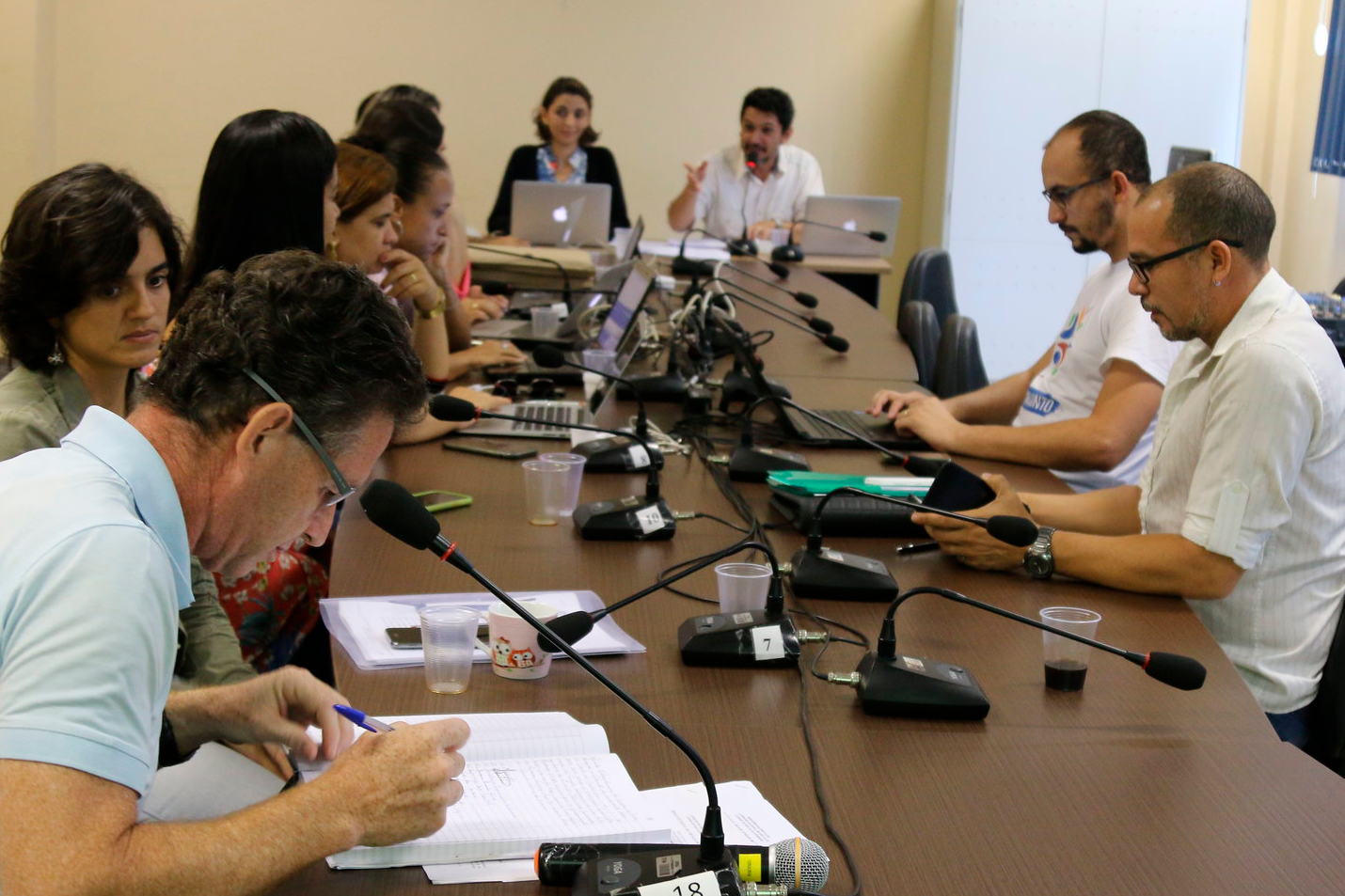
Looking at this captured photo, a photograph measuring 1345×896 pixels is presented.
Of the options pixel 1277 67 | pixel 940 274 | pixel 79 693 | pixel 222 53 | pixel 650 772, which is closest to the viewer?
pixel 79 693

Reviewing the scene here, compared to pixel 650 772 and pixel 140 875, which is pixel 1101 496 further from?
pixel 140 875

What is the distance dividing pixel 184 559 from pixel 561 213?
417 cm

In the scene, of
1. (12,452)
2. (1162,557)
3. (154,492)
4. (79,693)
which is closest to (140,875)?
(79,693)

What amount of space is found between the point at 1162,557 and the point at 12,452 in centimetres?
165

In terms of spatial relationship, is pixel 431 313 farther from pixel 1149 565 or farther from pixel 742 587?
pixel 1149 565

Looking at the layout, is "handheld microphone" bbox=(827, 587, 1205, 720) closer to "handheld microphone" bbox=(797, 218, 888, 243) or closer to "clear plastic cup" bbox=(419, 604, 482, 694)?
"clear plastic cup" bbox=(419, 604, 482, 694)

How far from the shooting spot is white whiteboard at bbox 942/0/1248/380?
20.6ft

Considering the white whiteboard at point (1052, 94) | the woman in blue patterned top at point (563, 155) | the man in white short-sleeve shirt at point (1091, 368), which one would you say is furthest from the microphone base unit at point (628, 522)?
the white whiteboard at point (1052, 94)

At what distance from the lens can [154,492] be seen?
39.7 inches

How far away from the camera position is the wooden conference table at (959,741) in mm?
1089

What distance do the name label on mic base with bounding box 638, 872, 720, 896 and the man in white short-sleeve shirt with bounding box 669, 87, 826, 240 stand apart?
16.9 ft

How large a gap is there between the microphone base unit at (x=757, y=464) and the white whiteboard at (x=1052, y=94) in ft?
13.5

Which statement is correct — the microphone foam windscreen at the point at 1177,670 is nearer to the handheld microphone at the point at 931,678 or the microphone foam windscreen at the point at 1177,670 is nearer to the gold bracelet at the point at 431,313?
the handheld microphone at the point at 931,678

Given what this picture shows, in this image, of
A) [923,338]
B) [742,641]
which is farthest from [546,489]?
[923,338]
